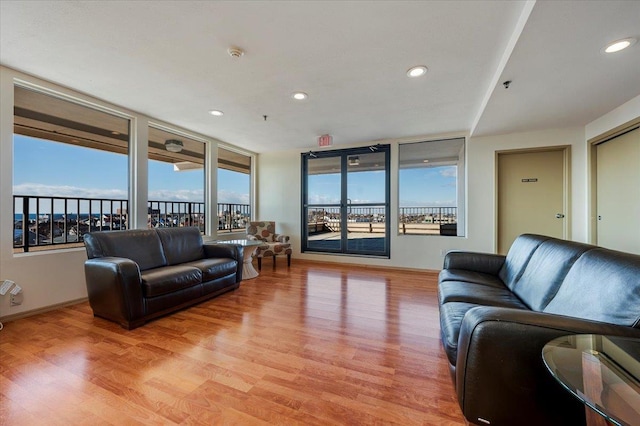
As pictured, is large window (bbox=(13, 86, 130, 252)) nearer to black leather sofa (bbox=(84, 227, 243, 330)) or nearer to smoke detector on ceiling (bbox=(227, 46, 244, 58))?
black leather sofa (bbox=(84, 227, 243, 330))

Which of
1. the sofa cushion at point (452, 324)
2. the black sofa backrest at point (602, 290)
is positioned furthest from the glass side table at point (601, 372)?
the sofa cushion at point (452, 324)

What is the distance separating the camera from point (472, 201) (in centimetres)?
423

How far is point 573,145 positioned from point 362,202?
318cm

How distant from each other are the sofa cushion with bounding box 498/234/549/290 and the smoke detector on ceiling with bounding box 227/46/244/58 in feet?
9.54

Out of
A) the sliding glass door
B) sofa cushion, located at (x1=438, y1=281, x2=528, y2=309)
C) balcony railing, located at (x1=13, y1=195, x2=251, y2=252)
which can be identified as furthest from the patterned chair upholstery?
sofa cushion, located at (x1=438, y1=281, x2=528, y2=309)

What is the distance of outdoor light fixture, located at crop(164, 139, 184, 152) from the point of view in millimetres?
4230

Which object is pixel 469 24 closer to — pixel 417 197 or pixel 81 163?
pixel 417 197

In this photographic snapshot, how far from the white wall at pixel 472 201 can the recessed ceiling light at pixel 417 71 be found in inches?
87.7

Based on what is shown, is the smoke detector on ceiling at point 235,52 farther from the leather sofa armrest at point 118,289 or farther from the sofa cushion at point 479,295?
the sofa cushion at point 479,295

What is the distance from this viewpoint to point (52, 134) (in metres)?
3.02

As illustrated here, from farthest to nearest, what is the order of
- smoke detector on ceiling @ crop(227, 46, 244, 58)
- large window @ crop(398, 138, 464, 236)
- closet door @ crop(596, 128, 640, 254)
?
large window @ crop(398, 138, 464, 236), closet door @ crop(596, 128, 640, 254), smoke detector on ceiling @ crop(227, 46, 244, 58)

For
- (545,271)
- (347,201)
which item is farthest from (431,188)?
(545,271)

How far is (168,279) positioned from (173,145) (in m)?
2.63

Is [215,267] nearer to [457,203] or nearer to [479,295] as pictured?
[479,295]
